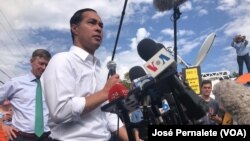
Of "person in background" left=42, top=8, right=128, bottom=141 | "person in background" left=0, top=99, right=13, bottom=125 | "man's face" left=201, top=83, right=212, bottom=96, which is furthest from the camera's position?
"man's face" left=201, top=83, right=212, bottom=96

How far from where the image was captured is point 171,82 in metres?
1.99

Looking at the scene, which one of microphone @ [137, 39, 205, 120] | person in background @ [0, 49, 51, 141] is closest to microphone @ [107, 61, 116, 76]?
microphone @ [137, 39, 205, 120]

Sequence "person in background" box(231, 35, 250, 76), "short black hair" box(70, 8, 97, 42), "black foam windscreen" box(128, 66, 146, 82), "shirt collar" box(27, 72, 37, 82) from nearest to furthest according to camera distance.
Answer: "short black hair" box(70, 8, 97, 42) < "shirt collar" box(27, 72, 37, 82) < "black foam windscreen" box(128, 66, 146, 82) < "person in background" box(231, 35, 250, 76)

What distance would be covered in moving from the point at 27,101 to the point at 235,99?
3281 mm

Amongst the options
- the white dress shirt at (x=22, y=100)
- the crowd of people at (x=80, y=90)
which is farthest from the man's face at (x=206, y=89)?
the crowd of people at (x=80, y=90)

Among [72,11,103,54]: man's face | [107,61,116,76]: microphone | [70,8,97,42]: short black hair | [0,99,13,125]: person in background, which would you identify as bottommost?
[0,99,13,125]: person in background

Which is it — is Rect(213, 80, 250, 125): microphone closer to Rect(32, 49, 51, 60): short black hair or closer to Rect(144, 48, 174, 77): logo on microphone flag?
Rect(144, 48, 174, 77): logo on microphone flag

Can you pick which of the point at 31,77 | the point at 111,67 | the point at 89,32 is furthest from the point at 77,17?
the point at 31,77

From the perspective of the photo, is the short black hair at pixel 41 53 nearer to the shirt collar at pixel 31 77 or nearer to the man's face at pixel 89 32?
the shirt collar at pixel 31 77

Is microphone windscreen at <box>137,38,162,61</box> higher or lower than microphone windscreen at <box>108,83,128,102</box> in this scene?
higher

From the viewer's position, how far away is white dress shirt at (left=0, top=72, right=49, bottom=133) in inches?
197

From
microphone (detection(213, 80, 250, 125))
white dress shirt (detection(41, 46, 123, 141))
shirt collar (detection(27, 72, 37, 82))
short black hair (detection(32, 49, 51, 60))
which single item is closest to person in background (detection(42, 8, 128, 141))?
white dress shirt (detection(41, 46, 123, 141))

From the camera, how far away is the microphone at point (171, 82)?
1970 millimetres

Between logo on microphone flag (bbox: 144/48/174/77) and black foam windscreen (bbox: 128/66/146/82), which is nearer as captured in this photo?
logo on microphone flag (bbox: 144/48/174/77)
